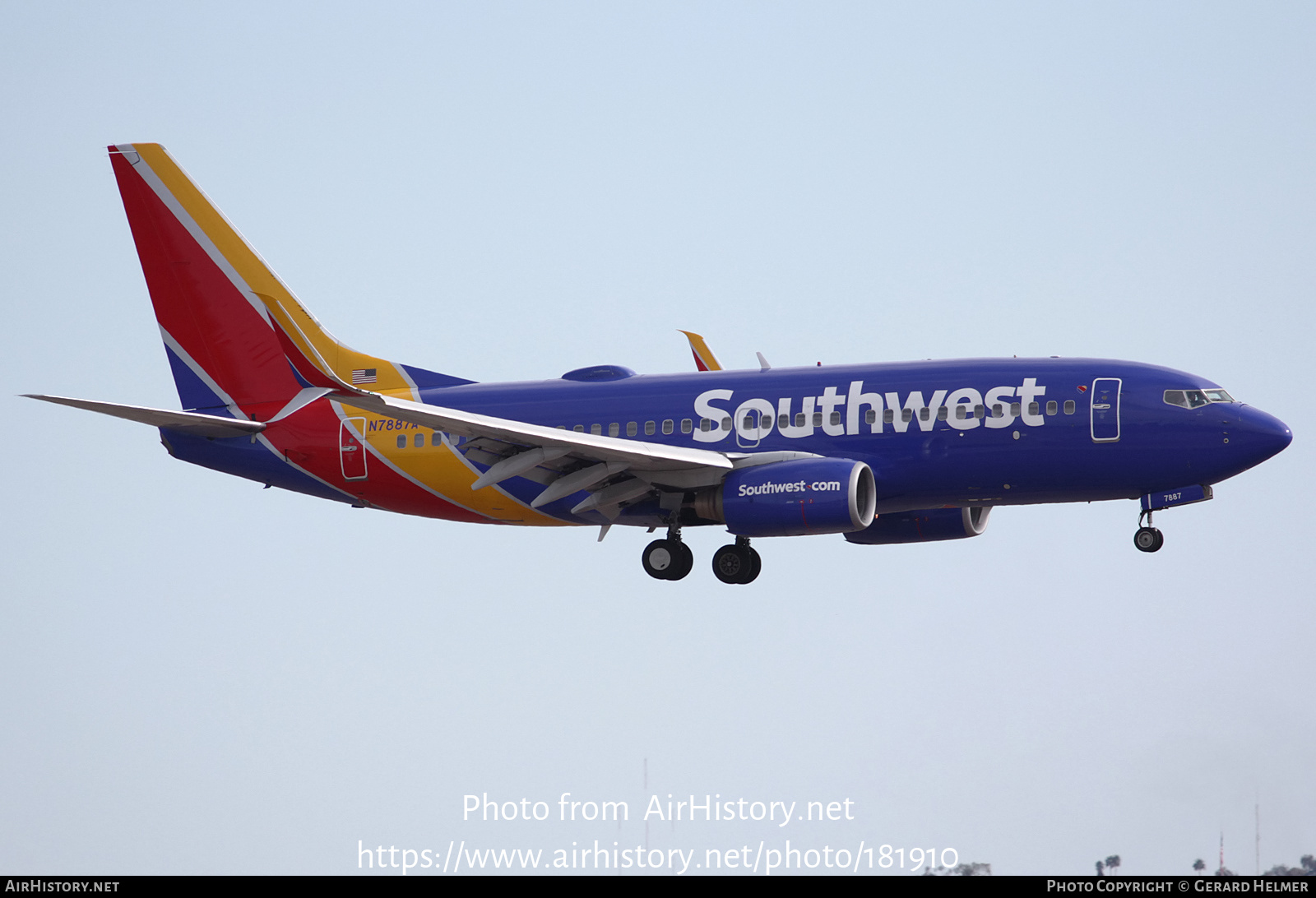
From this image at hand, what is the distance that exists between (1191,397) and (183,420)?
85.5 ft

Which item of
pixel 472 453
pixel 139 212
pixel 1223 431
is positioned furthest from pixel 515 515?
pixel 1223 431

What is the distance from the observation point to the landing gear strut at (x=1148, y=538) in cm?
4428

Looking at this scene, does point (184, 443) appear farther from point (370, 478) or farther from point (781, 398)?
point (781, 398)

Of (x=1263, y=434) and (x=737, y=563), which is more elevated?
(x=1263, y=434)

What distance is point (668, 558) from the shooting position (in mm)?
46875

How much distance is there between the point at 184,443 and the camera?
5072 cm

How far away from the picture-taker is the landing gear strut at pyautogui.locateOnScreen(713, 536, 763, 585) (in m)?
47.4

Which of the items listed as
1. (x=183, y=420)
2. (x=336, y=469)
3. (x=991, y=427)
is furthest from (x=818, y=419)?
(x=183, y=420)

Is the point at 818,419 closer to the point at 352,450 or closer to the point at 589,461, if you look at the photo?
the point at 589,461

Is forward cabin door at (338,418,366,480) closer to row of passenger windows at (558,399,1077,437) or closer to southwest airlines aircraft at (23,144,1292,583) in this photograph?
southwest airlines aircraft at (23,144,1292,583)

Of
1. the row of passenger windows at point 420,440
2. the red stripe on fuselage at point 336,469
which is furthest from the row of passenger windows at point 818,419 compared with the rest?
the red stripe on fuselage at point 336,469

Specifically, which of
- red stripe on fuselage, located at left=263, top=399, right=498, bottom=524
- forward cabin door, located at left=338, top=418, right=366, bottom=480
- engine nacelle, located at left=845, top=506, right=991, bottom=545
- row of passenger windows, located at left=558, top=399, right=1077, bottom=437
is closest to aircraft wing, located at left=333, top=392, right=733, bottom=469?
row of passenger windows, located at left=558, top=399, right=1077, bottom=437

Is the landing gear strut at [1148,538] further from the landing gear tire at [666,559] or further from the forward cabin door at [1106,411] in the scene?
the landing gear tire at [666,559]
